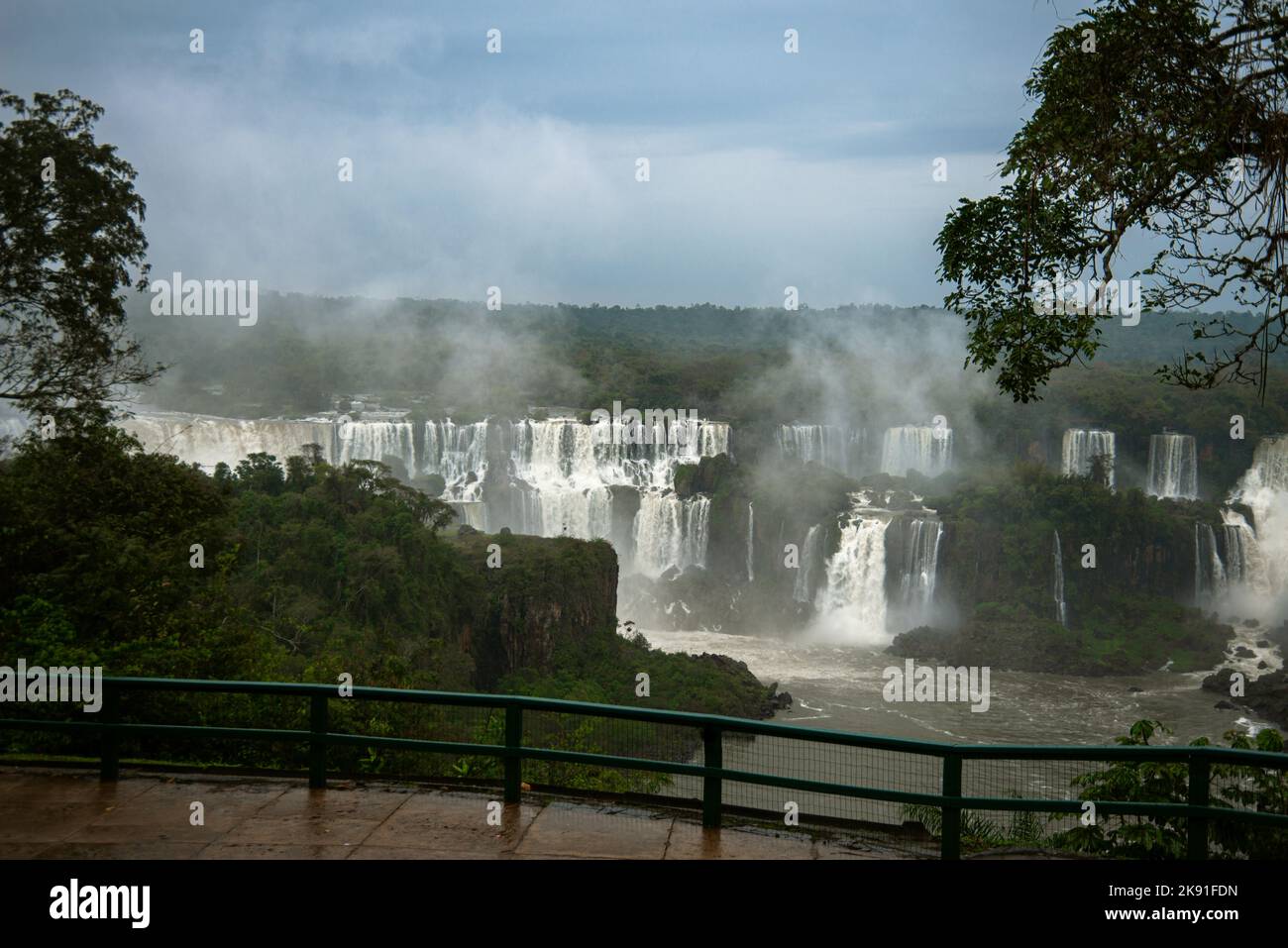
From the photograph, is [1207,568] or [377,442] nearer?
[1207,568]

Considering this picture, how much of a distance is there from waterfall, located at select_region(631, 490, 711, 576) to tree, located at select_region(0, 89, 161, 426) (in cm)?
5654

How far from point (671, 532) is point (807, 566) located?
8.92 m

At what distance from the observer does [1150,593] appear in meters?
64.5

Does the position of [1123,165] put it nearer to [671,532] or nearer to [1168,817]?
[1168,817]

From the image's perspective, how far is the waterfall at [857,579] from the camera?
66.5m

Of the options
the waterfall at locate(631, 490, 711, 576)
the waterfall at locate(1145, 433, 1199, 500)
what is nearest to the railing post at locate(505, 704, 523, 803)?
the waterfall at locate(631, 490, 711, 576)

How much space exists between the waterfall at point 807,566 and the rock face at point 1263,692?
914 inches

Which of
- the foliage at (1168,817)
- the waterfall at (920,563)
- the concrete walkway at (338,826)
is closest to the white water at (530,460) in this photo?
the waterfall at (920,563)

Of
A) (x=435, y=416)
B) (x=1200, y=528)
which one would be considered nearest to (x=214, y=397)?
(x=435, y=416)

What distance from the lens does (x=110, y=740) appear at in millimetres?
7750

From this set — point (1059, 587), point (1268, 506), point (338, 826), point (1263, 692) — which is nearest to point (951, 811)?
point (338, 826)

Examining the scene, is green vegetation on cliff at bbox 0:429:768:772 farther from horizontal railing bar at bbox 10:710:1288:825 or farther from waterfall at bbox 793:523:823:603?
waterfall at bbox 793:523:823:603

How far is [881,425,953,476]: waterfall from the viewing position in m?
82.9
